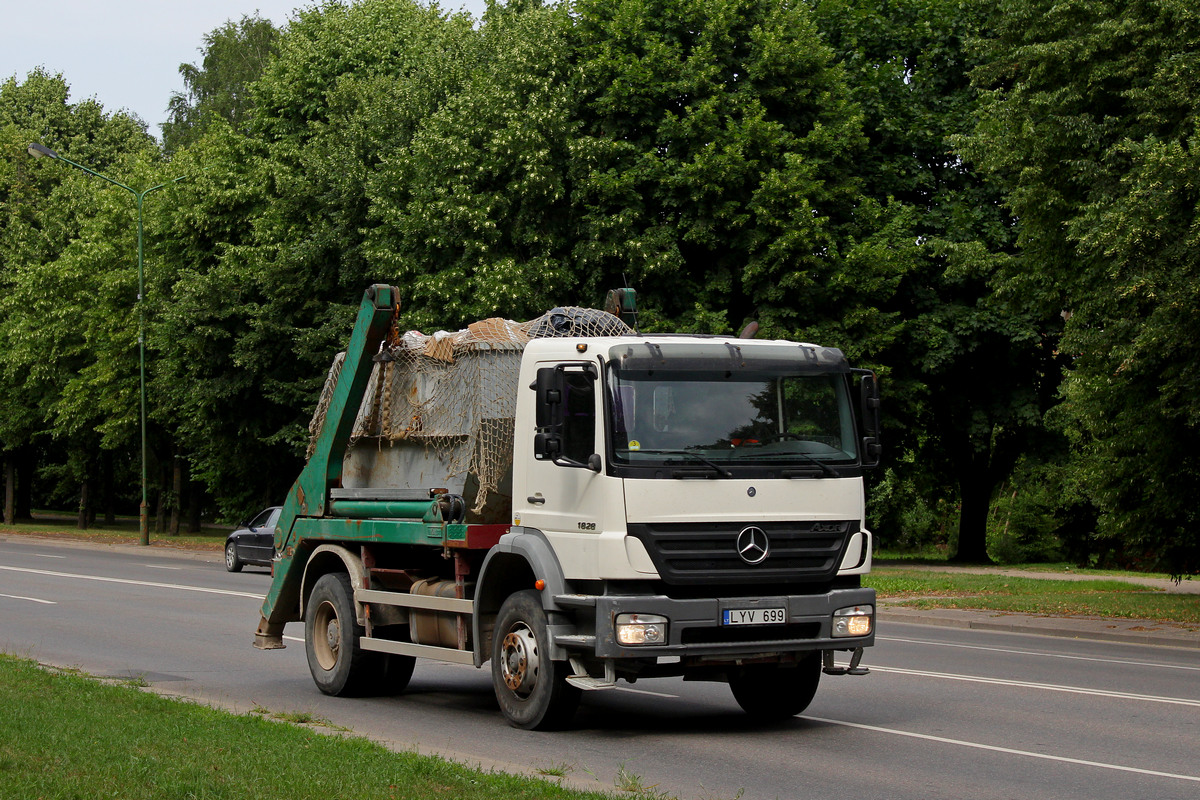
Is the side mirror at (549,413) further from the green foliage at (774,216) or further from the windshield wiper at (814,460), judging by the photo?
the green foliage at (774,216)

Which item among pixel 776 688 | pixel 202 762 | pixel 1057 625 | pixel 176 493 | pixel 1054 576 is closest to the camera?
pixel 202 762

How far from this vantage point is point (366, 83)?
37.9m

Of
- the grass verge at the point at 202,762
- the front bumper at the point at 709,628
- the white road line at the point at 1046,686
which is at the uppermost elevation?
the front bumper at the point at 709,628

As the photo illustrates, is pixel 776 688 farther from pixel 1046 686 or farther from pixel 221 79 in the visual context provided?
pixel 221 79

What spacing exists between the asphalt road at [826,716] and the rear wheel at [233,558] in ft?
40.0

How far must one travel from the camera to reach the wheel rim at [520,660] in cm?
984

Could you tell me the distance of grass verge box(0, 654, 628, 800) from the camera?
7.00 meters

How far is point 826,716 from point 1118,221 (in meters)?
10.0

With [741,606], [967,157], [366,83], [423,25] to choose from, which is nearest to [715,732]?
[741,606]

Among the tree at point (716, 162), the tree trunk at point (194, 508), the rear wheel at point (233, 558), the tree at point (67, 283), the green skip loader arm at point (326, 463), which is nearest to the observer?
the green skip loader arm at point (326, 463)

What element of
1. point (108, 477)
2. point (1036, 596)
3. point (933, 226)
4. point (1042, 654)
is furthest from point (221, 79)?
point (1042, 654)

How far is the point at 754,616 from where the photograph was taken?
374 inches

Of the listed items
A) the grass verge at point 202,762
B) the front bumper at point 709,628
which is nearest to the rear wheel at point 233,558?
the grass verge at point 202,762

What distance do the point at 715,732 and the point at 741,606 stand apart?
1.22 metres
